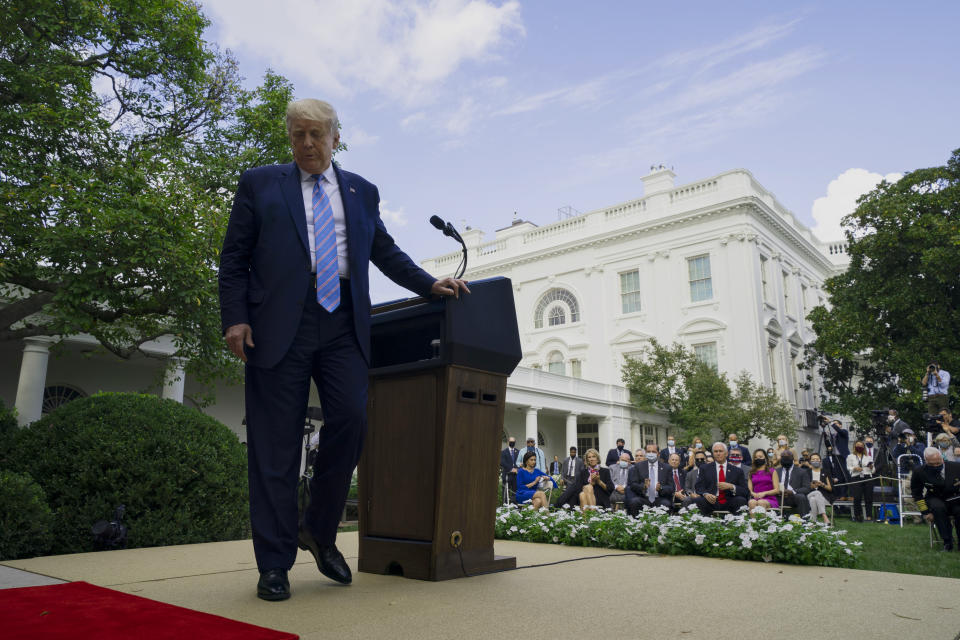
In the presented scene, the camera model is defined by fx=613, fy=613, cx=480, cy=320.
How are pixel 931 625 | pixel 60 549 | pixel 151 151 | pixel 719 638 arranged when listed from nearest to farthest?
1. pixel 719 638
2. pixel 931 625
3. pixel 60 549
4. pixel 151 151

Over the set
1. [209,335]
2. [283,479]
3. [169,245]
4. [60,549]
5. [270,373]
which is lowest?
[60,549]

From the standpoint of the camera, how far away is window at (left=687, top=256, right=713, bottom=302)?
2969 cm

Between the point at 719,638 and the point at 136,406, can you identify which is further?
the point at 136,406

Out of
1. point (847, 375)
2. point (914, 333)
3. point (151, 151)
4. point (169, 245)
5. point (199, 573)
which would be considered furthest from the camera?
point (847, 375)

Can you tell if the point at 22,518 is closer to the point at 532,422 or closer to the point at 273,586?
the point at 273,586

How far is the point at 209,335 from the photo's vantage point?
363 inches

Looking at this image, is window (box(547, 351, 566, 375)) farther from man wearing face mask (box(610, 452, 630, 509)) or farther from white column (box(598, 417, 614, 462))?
man wearing face mask (box(610, 452, 630, 509))

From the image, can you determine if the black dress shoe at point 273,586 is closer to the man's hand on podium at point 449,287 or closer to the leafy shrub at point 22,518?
the man's hand on podium at point 449,287

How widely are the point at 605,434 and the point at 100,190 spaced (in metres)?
24.4

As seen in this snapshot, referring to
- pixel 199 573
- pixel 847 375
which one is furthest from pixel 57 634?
pixel 847 375

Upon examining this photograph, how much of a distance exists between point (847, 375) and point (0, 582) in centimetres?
3010

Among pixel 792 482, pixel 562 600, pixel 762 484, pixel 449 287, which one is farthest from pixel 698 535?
pixel 792 482

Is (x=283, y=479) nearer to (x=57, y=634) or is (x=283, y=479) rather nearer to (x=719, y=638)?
(x=57, y=634)

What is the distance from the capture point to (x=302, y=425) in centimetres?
253
